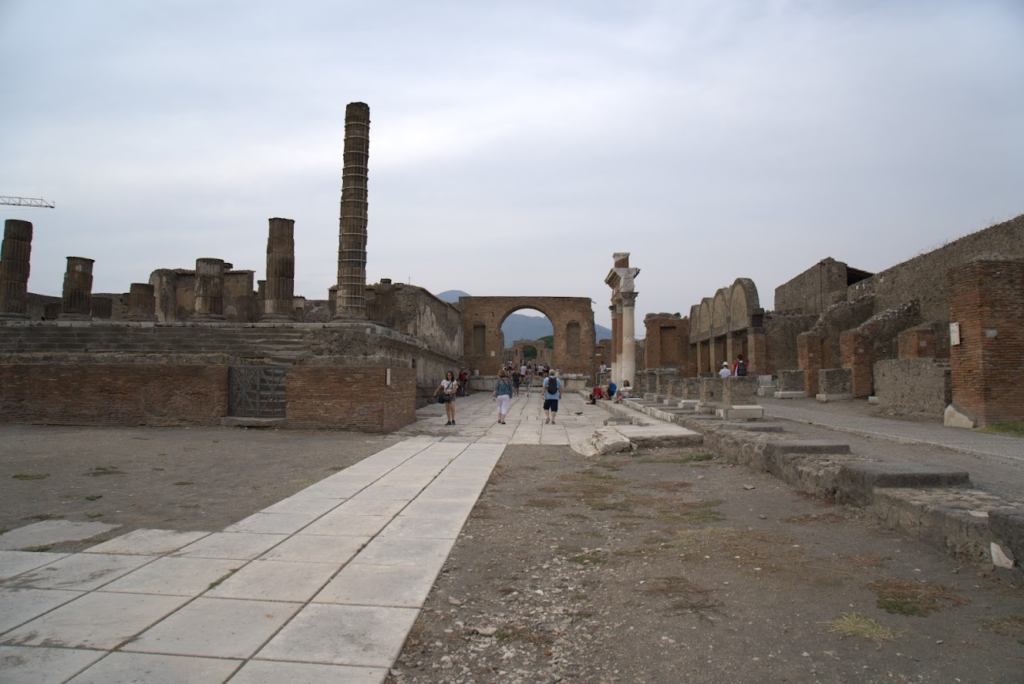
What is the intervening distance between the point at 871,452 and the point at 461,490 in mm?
5039

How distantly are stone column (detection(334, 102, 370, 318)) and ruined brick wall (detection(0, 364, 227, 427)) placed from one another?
23.9 ft

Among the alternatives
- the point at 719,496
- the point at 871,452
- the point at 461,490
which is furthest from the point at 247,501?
the point at 871,452

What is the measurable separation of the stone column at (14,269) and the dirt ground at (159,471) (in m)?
11.2

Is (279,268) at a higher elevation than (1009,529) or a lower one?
higher

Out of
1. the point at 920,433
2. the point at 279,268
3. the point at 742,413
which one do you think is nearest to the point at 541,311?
the point at 279,268

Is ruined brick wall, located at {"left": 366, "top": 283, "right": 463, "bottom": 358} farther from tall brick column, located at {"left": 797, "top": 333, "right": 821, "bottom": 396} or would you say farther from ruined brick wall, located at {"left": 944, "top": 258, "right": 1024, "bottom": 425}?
ruined brick wall, located at {"left": 944, "top": 258, "right": 1024, "bottom": 425}

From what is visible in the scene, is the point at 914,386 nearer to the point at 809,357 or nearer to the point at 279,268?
the point at 809,357

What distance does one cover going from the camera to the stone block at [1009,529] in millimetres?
3424

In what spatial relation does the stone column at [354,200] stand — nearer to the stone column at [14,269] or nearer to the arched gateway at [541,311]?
the stone column at [14,269]

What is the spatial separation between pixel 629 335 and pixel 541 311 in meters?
19.1

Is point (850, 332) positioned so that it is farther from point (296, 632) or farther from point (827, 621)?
point (296, 632)

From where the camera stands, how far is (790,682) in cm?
271

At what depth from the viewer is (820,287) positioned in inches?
1153

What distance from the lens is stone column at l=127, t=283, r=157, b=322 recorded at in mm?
25766
